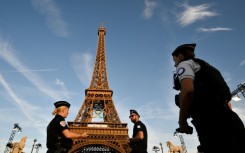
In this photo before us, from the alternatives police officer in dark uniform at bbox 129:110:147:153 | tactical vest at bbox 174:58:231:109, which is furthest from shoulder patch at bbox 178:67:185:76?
police officer in dark uniform at bbox 129:110:147:153

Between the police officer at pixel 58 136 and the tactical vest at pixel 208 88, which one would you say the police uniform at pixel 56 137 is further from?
the tactical vest at pixel 208 88

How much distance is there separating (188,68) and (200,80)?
243 millimetres

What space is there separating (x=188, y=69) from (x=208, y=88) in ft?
1.15

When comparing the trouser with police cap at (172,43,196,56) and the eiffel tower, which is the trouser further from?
the eiffel tower

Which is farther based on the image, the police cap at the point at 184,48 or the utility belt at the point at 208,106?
the police cap at the point at 184,48

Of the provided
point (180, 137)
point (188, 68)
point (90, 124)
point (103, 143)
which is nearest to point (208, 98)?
point (188, 68)

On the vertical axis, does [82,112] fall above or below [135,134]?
above

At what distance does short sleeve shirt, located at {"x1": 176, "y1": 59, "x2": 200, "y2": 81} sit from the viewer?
245 centimetres

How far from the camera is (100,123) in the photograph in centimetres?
3666

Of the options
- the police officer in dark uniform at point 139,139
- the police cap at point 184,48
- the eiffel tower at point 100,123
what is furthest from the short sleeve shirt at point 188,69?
the eiffel tower at point 100,123

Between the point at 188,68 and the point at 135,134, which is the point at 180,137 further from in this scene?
the point at 188,68

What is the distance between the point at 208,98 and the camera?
8.07ft

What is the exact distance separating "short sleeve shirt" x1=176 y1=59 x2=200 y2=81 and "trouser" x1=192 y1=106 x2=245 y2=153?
499 mm

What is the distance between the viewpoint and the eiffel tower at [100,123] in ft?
108
